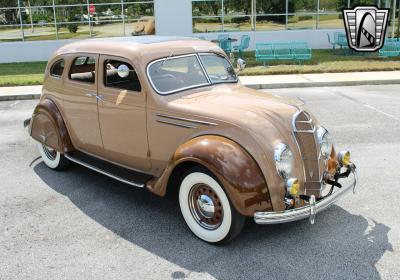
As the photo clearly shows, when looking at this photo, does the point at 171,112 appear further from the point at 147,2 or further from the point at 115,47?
the point at 147,2

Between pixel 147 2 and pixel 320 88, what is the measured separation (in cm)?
1044

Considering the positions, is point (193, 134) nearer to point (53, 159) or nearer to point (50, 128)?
point (50, 128)

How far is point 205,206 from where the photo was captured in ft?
14.5

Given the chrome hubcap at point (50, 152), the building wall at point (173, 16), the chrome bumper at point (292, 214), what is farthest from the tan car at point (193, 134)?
the building wall at point (173, 16)

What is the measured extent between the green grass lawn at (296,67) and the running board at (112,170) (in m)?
9.64

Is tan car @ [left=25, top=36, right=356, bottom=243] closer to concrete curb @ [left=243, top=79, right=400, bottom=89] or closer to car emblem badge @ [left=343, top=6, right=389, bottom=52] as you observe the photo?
concrete curb @ [left=243, top=79, right=400, bottom=89]

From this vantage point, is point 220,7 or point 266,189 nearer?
point 266,189

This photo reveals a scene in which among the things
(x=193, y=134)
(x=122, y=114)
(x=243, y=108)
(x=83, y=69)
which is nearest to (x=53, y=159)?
(x=83, y=69)

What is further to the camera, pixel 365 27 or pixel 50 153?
pixel 365 27

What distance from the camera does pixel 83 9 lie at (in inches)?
809

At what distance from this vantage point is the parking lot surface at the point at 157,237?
3992 mm

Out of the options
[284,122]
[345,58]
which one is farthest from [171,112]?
[345,58]

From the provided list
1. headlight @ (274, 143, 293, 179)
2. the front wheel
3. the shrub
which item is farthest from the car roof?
the shrub

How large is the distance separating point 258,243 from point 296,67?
12645 mm
